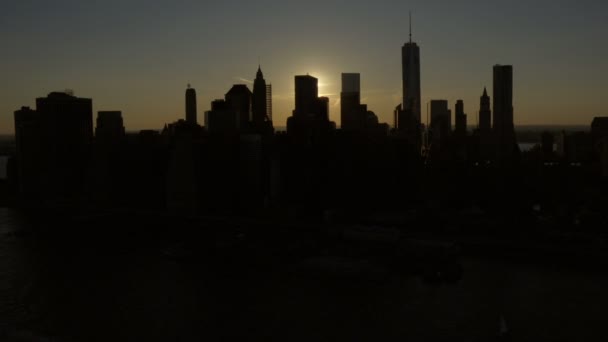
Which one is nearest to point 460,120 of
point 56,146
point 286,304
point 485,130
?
point 485,130

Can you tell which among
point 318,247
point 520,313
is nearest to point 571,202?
point 318,247

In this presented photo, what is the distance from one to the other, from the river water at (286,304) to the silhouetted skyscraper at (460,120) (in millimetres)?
114344

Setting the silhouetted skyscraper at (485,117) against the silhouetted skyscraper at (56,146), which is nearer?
the silhouetted skyscraper at (56,146)

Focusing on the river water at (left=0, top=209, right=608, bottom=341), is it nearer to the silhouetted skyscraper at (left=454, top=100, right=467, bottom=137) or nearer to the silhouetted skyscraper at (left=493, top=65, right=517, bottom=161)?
the silhouetted skyscraper at (left=454, top=100, right=467, bottom=137)

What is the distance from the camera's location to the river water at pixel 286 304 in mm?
33656

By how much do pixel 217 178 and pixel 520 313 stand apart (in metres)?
66.5

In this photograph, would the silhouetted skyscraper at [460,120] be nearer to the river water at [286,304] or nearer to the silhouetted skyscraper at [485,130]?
the silhouetted skyscraper at [485,130]

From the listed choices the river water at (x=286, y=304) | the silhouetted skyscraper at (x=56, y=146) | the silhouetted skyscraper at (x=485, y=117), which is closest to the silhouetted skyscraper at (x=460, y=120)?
the silhouetted skyscraper at (x=485, y=117)

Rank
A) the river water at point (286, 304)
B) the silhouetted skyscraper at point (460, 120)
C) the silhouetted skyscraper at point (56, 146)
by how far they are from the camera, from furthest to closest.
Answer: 1. the silhouetted skyscraper at point (460, 120)
2. the silhouetted skyscraper at point (56, 146)
3. the river water at point (286, 304)

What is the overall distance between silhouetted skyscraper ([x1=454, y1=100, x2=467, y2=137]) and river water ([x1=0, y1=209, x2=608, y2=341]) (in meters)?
114

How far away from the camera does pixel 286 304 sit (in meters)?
39.3

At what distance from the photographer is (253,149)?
331 ft

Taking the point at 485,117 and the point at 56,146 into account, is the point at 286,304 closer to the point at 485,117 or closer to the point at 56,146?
the point at 56,146

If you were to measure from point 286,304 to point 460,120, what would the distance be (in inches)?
5566
